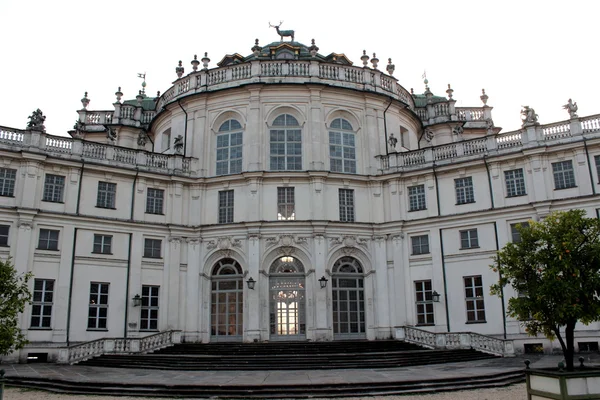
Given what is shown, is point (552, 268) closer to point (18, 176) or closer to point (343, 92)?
point (343, 92)

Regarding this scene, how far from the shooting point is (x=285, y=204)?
3178 cm

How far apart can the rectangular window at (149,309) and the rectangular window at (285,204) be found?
→ 8.09 metres

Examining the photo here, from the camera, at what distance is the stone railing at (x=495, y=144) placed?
92.4 feet

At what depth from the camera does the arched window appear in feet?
108

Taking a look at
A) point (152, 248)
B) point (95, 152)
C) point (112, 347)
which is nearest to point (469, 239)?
point (152, 248)

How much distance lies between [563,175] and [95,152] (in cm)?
2473

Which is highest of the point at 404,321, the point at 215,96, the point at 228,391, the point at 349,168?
the point at 215,96

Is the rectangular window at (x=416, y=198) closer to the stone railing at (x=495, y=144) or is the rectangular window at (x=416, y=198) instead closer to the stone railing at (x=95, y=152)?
the stone railing at (x=495, y=144)

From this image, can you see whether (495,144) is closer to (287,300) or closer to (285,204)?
(285,204)

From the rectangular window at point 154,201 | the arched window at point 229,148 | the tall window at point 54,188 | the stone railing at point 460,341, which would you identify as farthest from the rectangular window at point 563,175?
the tall window at point 54,188

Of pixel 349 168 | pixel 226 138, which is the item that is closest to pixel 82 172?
pixel 226 138

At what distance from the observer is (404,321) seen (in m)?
30.6

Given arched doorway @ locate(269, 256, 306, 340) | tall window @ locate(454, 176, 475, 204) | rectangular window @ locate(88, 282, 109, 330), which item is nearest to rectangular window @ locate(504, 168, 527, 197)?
tall window @ locate(454, 176, 475, 204)

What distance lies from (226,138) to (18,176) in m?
11.5
